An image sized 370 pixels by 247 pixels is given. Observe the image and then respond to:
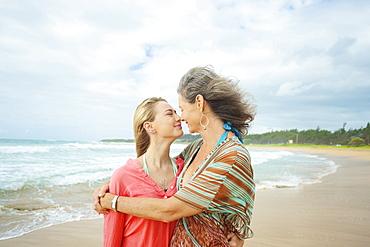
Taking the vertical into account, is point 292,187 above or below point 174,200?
below

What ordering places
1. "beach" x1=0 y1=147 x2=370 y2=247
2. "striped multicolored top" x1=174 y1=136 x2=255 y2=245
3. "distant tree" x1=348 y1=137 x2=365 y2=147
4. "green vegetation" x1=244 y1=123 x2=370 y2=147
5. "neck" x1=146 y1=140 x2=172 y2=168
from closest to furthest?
"striped multicolored top" x1=174 y1=136 x2=255 y2=245
"neck" x1=146 y1=140 x2=172 y2=168
"beach" x1=0 y1=147 x2=370 y2=247
"distant tree" x1=348 y1=137 x2=365 y2=147
"green vegetation" x1=244 y1=123 x2=370 y2=147

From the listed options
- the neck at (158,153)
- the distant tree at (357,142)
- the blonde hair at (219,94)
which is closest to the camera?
the blonde hair at (219,94)

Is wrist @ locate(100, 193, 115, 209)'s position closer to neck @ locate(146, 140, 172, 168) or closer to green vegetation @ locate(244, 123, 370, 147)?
neck @ locate(146, 140, 172, 168)

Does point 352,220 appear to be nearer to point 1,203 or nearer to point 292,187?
point 292,187

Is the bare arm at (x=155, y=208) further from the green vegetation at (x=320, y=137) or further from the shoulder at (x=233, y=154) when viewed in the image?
the green vegetation at (x=320, y=137)

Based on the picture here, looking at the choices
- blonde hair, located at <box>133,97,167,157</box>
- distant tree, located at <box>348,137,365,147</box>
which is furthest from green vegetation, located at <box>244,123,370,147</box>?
blonde hair, located at <box>133,97,167,157</box>

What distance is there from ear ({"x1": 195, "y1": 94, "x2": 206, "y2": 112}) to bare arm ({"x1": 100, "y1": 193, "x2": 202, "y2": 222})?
2.20 feet

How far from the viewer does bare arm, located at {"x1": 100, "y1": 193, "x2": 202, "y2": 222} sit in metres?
1.89

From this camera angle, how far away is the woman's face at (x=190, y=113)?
222 centimetres

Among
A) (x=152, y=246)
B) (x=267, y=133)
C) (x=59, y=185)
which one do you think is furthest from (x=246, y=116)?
(x=267, y=133)

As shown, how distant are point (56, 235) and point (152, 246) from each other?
3221 millimetres

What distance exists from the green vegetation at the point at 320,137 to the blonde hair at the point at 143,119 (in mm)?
54588

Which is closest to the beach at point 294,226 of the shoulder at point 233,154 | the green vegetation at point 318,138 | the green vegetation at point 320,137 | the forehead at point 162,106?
the forehead at point 162,106

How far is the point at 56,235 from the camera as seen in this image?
15.6 feet
